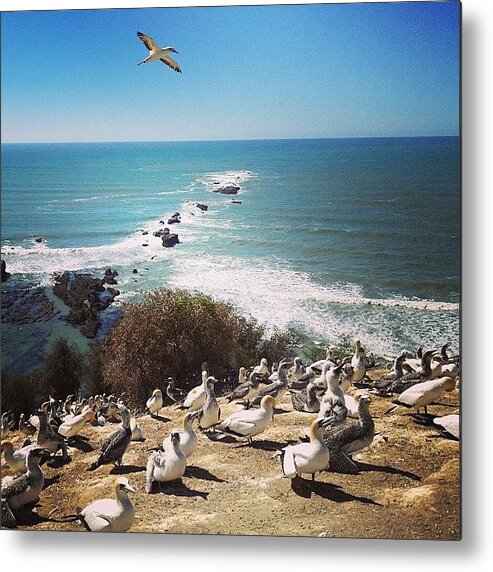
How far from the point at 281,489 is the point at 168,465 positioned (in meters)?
0.50

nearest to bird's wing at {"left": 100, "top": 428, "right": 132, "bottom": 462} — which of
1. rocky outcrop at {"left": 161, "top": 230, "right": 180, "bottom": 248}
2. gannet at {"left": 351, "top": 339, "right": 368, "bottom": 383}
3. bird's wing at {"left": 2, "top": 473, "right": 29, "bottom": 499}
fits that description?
bird's wing at {"left": 2, "top": 473, "right": 29, "bottom": 499}

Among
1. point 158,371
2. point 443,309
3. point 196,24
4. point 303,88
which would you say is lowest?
point 158,371

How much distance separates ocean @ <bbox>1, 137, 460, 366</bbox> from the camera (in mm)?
3900

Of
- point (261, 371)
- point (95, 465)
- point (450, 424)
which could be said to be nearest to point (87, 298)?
point (95, 465)

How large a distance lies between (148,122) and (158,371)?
3.78 ft

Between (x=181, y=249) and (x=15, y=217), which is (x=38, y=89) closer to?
(x=15, y=217)

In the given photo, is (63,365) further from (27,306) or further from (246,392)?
(246,392)

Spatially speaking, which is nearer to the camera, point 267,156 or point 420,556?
point 420,556

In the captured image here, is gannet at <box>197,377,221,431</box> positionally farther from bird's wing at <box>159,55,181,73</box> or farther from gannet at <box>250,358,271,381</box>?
bird's wing at <box>159,55,181,73</box>

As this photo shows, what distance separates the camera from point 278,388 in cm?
400

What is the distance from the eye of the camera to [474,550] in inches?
148

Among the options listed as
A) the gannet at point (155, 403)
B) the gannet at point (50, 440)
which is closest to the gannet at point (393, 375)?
the gannet at point (155, 403)

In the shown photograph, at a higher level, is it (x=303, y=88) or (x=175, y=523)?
(x=303, y=88)

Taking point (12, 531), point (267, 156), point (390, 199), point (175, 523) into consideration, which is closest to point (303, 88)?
point (267, 156)
